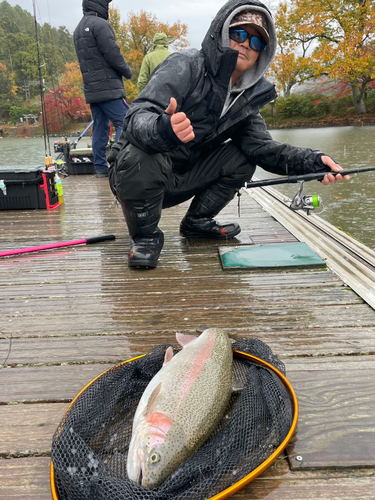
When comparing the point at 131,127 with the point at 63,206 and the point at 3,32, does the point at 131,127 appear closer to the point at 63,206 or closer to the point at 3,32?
the point at 63,206

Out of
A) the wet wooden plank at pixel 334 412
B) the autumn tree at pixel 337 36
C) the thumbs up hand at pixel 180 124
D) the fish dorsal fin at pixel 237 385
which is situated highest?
the autumn tree at pixel 337 36

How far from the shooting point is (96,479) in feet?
3.67

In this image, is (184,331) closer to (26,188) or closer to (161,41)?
(26,188)

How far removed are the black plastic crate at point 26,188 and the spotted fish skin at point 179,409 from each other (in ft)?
13.0

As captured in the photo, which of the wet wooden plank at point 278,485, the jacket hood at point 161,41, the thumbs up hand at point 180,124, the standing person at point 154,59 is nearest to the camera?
the wet wooden plank at point 278,485

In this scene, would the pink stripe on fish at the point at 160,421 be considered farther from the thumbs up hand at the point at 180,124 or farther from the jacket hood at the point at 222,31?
the jacket hood at the point at 222,31

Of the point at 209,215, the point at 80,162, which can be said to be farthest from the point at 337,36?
the point at 209,215

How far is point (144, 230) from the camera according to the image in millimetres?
3221

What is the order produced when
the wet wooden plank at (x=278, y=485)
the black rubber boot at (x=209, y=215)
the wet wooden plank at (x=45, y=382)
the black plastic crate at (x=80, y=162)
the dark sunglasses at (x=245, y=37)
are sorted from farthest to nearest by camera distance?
the black plastic crate at (x=80, y=162)
the black rubber boot at (x=209, y=215)
the dark sunglasses at (x=245, y=37)
the wet wooden plank at (x=45, y=382)
the wet wooden plank at (x=278, y=485)

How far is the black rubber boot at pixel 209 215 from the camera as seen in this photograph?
145 inches

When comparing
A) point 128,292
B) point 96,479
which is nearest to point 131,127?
point 128,292

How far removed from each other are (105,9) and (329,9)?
34367mm

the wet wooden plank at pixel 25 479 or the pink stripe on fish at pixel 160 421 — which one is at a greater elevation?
the pink stripe on fish at pixel 160 421

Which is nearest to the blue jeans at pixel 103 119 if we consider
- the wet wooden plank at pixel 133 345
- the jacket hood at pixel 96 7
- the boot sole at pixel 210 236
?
the jacket hood at pixel 96 7
